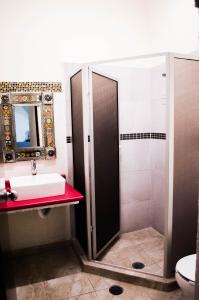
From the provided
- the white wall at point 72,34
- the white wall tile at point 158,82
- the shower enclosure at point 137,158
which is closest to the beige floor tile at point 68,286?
the shower enclosure at point 137,158

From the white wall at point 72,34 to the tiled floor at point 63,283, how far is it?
380mm

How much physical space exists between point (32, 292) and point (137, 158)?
1807 mm

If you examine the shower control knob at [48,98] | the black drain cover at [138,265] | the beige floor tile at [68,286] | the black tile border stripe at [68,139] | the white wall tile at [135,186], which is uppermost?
the shower control knob at [48,98]

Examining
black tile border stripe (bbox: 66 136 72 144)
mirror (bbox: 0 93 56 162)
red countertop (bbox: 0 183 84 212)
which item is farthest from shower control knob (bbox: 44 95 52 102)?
red countertop (bbox: 0 183 84 212)

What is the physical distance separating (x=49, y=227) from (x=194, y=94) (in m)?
2.08

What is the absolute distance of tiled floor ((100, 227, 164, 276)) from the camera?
7.91 ft

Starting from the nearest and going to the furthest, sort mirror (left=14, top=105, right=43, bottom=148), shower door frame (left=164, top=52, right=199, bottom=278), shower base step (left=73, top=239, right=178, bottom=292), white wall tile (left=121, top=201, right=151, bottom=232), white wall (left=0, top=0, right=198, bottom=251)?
shower door frame (left=164, top=52, right=199, bottom=278), shower base step (left=73, top=239, right=178, bottom=292), white wall (left=0, top=0, right=198, bottom=251), mirror (left=14, top=105, right=43, bottom=148), white wall tile (left=121, top=201, right=151, bottom=232)

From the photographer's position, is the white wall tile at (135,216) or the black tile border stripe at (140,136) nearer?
the black tile border stripe at (140,136)

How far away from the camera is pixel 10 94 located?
8.05ft

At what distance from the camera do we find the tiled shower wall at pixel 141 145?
2842 millimetres

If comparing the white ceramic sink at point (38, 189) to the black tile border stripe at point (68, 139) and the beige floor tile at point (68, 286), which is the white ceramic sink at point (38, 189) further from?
the beige floor tile at point (68, 286)

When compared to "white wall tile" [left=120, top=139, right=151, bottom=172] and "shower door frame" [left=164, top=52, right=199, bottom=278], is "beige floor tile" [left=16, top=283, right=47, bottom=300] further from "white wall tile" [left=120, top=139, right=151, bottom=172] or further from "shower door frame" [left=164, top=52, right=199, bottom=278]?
"white wall tile" [left=120, top=139, right=151, bottom=172]

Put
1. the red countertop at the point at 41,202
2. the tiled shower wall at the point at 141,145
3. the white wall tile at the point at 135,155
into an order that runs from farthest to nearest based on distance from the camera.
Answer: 1. the white wall tile at the point at 135,155
2. the tiled shower wall at the point at 141,145
3. the red countertop at the point at 41,202

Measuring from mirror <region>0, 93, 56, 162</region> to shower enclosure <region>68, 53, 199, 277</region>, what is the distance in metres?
0.27
